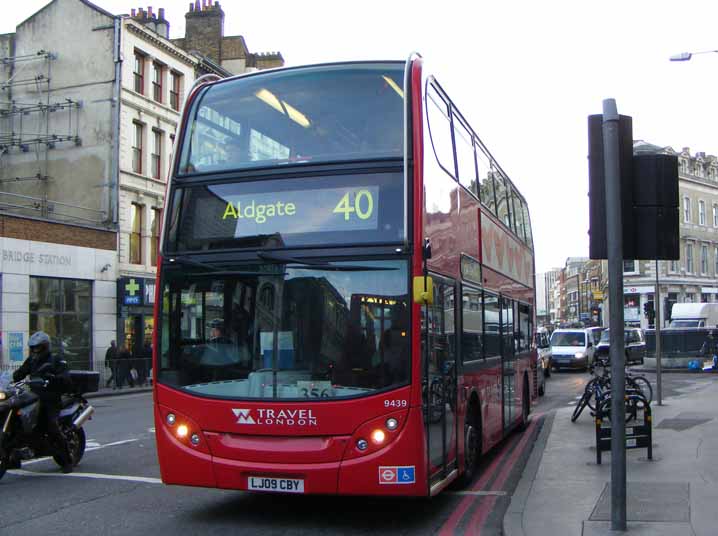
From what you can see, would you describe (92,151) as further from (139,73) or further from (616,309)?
(616,309)

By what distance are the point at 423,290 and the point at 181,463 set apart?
8.77ft

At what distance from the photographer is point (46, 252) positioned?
2925cm

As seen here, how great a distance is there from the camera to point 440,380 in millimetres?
7793

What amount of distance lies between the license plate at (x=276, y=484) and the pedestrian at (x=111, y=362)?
22741 millimetres

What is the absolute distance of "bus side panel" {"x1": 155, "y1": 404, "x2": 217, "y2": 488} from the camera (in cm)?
726

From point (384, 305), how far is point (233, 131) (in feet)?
7.61

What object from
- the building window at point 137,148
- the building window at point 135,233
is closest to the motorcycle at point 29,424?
the building window at point 135,233

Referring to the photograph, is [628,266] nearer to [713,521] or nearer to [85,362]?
[85,362]

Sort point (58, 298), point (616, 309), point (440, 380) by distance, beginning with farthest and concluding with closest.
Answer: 1. point (58, 298)
2. point (440, 380)
3. point (616, 309)

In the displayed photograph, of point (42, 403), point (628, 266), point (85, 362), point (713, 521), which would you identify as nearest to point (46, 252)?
point (85, 362)

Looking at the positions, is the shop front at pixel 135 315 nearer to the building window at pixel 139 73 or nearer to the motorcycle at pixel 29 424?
the building window at pixel 139 73

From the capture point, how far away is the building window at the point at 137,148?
34.6m

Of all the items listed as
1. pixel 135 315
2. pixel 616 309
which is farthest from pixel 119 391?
pixel 616 309

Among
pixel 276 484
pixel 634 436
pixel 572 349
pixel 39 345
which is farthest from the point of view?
pixel 572 349
